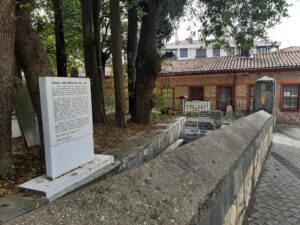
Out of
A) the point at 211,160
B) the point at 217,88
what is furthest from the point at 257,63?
the point at 211,160

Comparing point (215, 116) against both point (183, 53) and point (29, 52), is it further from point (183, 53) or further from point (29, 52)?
point (183, 53)

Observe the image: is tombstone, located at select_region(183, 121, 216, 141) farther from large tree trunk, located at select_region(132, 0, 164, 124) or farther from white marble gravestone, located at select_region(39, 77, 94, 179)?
white marble gravestone, located at select_region(39, 77, 94, 179)

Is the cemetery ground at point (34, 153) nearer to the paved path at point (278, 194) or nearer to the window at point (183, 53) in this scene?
the paved path at point (278, 194)

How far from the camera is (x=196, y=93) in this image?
2164cm

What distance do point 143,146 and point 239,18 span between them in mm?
5945

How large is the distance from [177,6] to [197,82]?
41.6 ft

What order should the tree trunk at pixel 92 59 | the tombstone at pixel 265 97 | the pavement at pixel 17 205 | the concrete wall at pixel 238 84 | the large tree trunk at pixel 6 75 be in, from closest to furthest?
the pavement at pixel 17 205
the large tree trunk at pixel 6 75
the tree trunk at pixel 92 59
the tombstone at pixel 265 97
the concrete wall at pixel 238 84

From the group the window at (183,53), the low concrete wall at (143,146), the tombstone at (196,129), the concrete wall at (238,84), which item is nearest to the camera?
the low concrete wall at (143,146)

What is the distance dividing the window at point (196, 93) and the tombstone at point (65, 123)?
17.7 meters

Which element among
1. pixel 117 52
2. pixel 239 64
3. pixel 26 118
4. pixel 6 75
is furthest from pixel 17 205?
pixel 239 64

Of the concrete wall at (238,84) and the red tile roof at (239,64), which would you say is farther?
the red tile roof at (239,64)

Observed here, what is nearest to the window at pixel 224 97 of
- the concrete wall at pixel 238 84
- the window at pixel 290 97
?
the concrete wall at pixel 238 84

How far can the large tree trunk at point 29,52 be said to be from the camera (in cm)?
443

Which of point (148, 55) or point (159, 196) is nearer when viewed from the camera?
point (159, 196)
